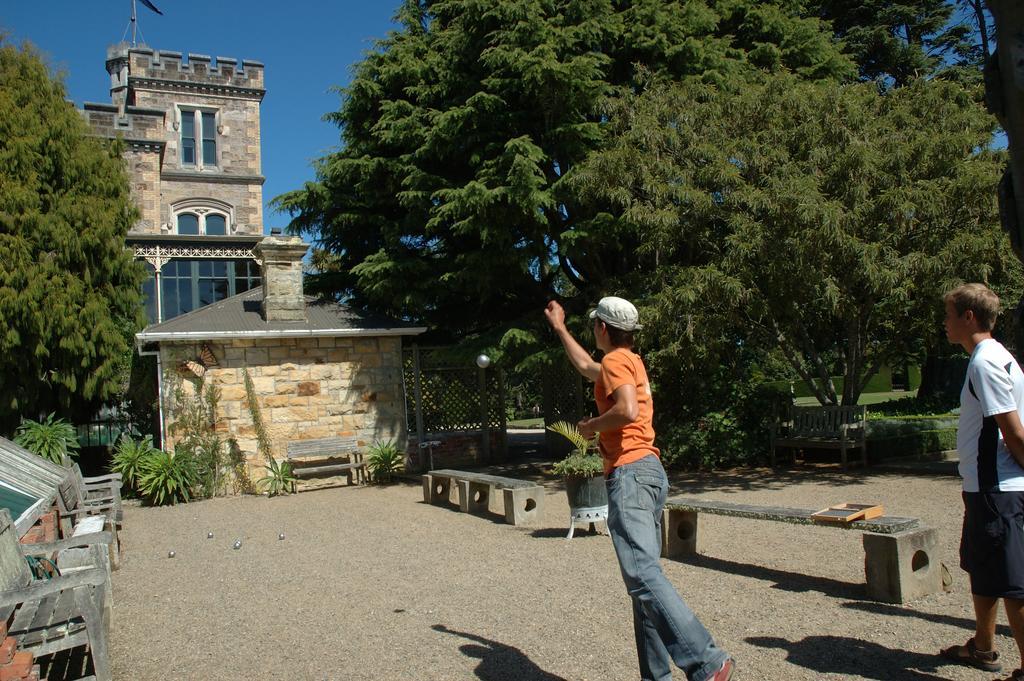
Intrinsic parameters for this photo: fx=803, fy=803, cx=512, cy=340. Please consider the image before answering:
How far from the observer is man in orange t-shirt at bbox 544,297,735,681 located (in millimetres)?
3238

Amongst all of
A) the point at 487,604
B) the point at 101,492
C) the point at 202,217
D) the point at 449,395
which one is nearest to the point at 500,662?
the point at 487,604

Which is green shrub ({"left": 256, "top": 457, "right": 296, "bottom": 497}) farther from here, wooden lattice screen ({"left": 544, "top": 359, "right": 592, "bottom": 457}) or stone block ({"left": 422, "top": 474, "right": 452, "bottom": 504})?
wooden lattice screen ({"left": 544, "top": 359, "right": 592, "bottom": 457})

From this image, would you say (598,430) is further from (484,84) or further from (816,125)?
(484,84)

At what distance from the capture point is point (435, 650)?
14.9ft

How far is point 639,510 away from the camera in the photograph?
3354mm

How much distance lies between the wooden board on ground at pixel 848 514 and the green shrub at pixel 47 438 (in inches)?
400

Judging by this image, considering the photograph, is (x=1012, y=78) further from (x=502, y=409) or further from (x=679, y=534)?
(x=502, y=409)

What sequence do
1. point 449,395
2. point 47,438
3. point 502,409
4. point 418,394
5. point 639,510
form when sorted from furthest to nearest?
point 502,409
point 449,395
point 418,394
point 47,438
point 639,510

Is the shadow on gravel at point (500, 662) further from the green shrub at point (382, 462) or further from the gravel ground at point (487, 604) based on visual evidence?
the green shrub at point (382, 462)

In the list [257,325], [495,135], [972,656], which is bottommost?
[972,656]

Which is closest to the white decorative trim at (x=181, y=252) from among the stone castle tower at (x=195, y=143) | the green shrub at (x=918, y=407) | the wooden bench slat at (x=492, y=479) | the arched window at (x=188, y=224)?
the stone castle tower at (x=195, y=143)

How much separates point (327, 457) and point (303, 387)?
1.21 meters

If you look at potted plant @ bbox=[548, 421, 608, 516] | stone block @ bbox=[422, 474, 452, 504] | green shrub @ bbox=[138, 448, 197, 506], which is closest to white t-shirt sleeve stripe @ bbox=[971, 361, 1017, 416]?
potted plant @ bbox=[548, 421, 608, 516]

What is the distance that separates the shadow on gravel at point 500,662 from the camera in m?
4.04
